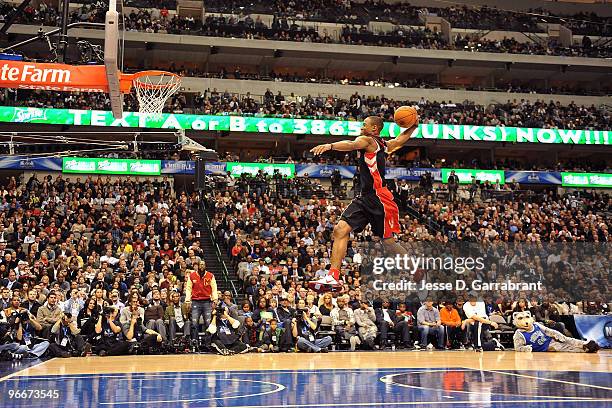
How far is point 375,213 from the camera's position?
780cm

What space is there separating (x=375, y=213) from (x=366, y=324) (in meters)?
9.72

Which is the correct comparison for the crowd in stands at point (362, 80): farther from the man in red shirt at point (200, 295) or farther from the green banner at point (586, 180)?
the man in red shirt at point (200, 295)

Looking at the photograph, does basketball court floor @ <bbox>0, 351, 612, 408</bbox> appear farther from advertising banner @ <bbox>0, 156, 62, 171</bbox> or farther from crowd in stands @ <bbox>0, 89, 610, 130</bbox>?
crowd in stands @ <bbox>0, 89, 610, 130</bbox>

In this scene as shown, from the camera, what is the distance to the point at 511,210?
28000 mm

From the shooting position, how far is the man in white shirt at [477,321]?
17328 millimetres

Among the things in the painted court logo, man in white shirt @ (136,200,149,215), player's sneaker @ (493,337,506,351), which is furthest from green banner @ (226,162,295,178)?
the painted court logo

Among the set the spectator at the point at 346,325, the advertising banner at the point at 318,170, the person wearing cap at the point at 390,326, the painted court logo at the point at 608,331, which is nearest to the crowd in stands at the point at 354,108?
the advertising banner at the point at 318,170

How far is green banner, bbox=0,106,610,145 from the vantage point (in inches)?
1233

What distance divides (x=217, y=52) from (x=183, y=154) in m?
9.12

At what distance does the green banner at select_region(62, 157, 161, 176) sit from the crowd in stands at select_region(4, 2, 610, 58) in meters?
7.97

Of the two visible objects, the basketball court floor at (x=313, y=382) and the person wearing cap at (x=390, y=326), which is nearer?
the basketball court floor at (x=313, y=382)

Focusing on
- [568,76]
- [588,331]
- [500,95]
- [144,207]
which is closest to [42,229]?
[144,207]

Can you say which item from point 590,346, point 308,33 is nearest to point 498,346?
point 590,346

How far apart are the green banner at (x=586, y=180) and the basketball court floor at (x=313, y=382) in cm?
2416
